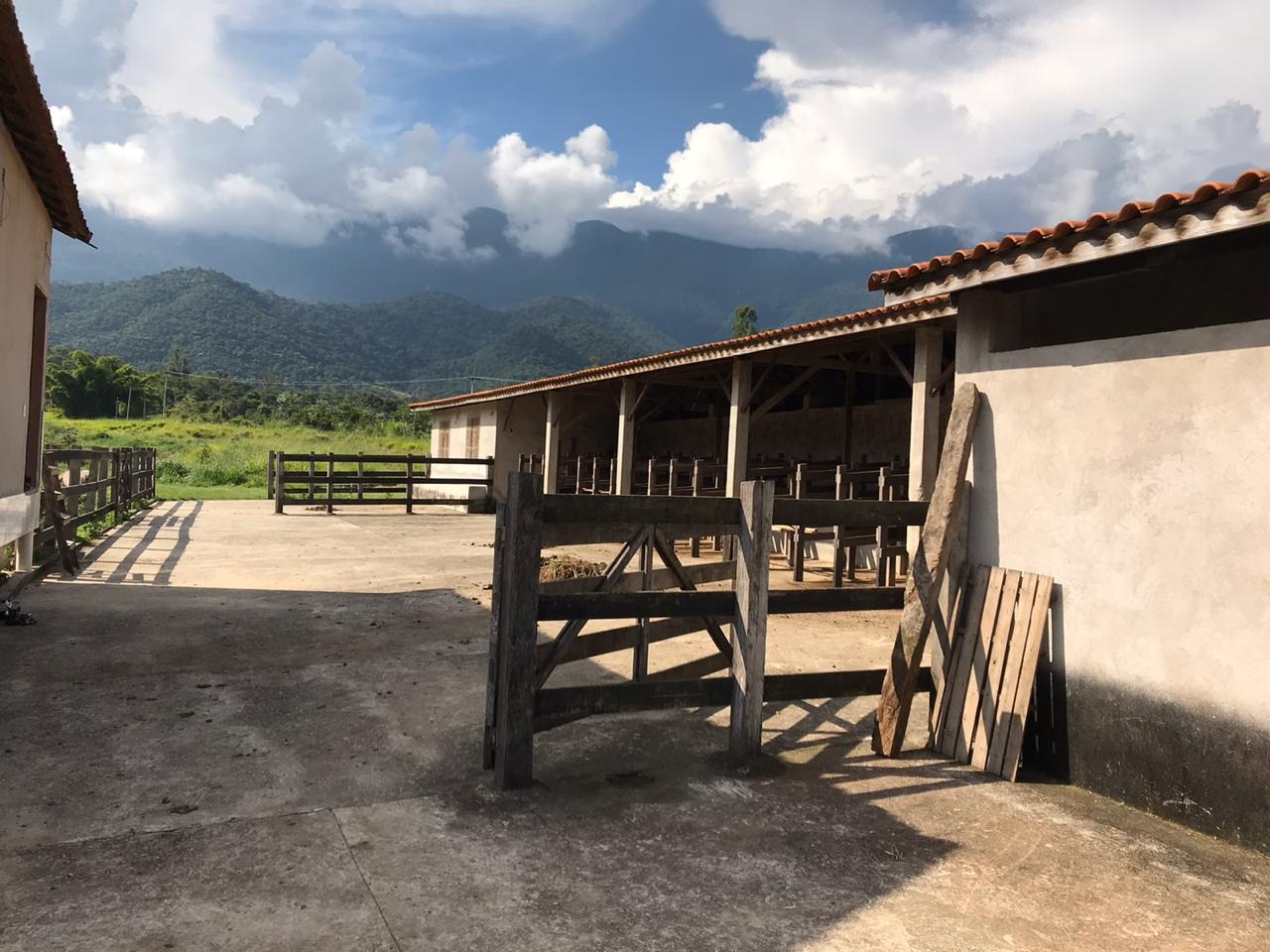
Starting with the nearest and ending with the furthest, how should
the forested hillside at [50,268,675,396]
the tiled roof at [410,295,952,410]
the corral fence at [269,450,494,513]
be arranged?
1. the tiled roof at [410,295,952,410]
2. the corral fence at [269,450,494,513]
3. the forested hillside at [50,268,675,396]

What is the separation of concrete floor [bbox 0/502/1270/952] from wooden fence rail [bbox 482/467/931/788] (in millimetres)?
350

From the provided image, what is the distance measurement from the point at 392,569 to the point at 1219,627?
30.1 ft

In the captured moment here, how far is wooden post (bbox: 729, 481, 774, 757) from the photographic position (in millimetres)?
4160

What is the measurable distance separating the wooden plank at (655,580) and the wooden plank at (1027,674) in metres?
1.58

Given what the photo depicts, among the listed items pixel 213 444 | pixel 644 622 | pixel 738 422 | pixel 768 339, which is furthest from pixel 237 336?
pixel 644 622

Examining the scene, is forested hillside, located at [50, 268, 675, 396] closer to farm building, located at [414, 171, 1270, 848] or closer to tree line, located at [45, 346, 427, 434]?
tree line, located at [45, 346, 427, 434]

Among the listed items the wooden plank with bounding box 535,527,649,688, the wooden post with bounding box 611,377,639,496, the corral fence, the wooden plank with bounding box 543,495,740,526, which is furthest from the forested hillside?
the wooden plank with bounding box 543,495,740,526

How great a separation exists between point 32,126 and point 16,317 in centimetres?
188

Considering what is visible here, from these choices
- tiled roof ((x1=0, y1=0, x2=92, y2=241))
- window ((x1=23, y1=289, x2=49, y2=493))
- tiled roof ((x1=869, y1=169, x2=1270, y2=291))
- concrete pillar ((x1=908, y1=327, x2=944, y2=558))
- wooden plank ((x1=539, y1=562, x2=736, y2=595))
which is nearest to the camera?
tiled roof ((x1=869, y1=169, x2=1270, y2=291))

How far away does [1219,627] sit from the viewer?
351cm

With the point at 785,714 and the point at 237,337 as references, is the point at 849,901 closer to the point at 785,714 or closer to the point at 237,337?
the point at 785,714

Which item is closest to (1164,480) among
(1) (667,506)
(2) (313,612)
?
(1) (667,506)

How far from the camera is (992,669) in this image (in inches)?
172

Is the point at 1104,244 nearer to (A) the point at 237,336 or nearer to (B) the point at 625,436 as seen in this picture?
(B) the point at 625,436
